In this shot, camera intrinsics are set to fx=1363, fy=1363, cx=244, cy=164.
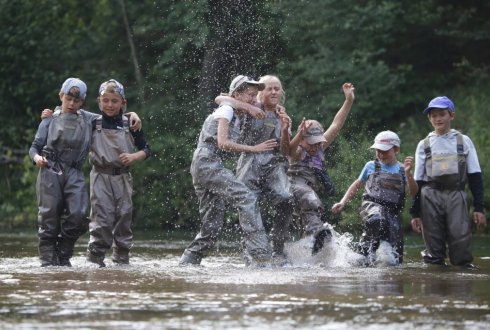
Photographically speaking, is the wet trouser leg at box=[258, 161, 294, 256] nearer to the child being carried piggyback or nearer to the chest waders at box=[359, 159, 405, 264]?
the child being carried piggyback

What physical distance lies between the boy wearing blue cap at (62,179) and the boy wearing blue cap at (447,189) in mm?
3405

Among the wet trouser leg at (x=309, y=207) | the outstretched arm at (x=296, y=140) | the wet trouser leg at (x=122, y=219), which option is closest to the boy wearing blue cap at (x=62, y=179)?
the wet trouser leg at (x=122, y=219)

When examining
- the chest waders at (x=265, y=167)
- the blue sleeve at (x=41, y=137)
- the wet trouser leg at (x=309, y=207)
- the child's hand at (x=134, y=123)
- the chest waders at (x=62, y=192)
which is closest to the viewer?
the chest waders at (x=62, y=192)

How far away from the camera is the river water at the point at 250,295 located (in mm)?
8039

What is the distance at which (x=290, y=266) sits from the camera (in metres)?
12.8

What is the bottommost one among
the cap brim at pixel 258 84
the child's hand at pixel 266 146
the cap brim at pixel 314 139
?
the child's hand at pixel 266 146

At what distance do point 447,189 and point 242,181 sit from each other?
2.16 metres

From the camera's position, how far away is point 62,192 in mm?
12680

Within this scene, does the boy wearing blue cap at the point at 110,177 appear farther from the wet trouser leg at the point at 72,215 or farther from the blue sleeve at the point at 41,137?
the blue sleeve at the point at 41,137

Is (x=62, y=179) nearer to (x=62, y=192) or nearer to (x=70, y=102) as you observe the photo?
(x=62, y=192)

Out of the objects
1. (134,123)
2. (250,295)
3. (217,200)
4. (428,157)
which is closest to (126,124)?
(134,123)

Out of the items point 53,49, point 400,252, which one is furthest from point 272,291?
point 53,49

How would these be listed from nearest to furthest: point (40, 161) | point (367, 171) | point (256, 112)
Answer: point (40, 161) → point (256, 112) → point (367, 171)

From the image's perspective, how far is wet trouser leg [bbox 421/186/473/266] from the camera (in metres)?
13.4
